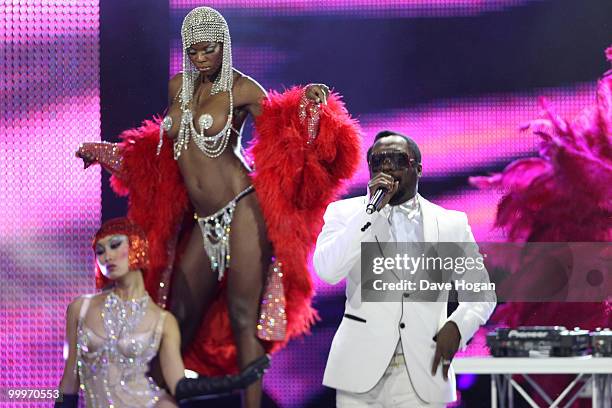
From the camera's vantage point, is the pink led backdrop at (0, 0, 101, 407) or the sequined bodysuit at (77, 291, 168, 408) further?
the pink led backdrop at (0, 0, 101, 407)

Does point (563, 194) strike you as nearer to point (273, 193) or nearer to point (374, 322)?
point (273, 193)

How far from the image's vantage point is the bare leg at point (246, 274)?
4.56 metres

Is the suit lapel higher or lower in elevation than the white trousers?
higher

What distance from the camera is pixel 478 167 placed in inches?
217

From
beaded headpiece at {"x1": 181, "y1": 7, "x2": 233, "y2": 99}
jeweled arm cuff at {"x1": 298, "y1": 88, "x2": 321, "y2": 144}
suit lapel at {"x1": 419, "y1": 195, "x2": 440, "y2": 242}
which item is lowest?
suit lapel at {"x1": 419, "y1": 195, "x2": 440, "y2": 242}

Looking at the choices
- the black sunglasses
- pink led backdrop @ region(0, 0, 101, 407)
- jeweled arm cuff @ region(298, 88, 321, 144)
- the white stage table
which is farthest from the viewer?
pink led backdrop @ region(0, 0, 101, 407)

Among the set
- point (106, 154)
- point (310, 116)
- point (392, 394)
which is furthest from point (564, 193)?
point (106, 154)

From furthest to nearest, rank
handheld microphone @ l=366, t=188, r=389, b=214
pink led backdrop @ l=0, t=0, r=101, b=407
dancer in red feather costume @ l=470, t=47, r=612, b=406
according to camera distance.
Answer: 1. pink led backdrop @ l=0, t=0, r=101, b=407
2. dancer in red feather costume @ l=470, t=47, r=612, b=406
3. handheld microphone @ l=366, t=188, r=389, b=214

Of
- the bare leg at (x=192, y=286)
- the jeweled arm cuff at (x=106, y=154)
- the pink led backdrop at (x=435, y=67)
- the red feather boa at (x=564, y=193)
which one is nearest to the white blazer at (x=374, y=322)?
the bare leg at (x=192, y=286)

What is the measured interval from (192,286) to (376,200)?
135 cm

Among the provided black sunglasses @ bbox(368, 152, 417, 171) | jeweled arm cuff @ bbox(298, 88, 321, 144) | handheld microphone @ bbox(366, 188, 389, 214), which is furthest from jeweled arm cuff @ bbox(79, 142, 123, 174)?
handheld microphone @ bbox(366, 188, 389, 214)

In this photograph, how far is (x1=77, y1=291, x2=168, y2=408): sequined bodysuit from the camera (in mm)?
3605

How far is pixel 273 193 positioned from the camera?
4.52 m

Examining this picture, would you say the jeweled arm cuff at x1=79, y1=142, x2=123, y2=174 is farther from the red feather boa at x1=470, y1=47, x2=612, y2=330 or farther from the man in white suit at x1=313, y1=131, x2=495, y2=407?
the red feather boa at x1=470, y1=47, x2=612, y2=330
